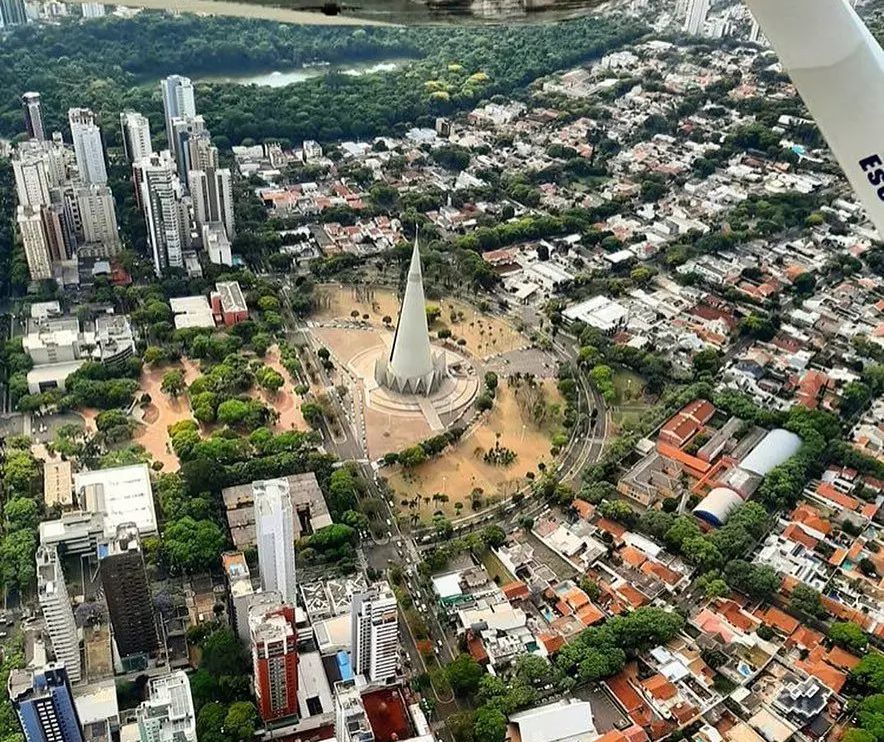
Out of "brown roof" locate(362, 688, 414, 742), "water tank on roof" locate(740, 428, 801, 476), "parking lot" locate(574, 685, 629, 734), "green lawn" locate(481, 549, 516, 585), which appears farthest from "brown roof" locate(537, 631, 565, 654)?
"water tank on roof" locate(740, 428, 801, 476)

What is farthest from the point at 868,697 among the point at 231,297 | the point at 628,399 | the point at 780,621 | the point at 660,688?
the point at 231,297

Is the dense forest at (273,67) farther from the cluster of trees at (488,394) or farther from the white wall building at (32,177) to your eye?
the cluster of trees at (488,394)

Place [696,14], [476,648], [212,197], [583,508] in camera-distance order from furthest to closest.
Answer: [696,14]
[212,197]
[583,508]
[476,648]

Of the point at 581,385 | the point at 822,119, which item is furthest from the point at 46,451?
the point at 822,119

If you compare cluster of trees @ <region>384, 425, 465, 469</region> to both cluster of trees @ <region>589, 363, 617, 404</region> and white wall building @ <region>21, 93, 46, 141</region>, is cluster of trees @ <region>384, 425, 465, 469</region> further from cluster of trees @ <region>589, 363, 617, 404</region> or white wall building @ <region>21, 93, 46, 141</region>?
white wall building @ <region>21, 93, 46, 141</region>

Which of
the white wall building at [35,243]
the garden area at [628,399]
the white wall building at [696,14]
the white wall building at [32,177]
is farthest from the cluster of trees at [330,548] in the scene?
the white wall building at [696,14]

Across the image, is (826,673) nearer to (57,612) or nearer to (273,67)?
(57,612)
